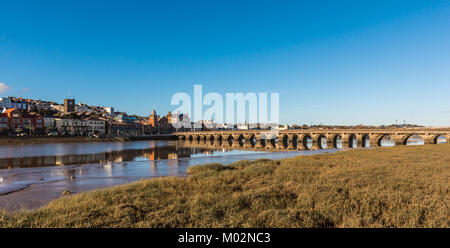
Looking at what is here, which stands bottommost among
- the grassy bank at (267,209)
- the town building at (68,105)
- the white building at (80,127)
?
the grassy bank at (267,209)

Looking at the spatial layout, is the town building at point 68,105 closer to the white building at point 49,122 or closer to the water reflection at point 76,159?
the white building at point 49,122

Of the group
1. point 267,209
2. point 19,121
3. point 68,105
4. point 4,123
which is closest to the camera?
point 267,209

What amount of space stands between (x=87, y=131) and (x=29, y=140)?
3753 cm

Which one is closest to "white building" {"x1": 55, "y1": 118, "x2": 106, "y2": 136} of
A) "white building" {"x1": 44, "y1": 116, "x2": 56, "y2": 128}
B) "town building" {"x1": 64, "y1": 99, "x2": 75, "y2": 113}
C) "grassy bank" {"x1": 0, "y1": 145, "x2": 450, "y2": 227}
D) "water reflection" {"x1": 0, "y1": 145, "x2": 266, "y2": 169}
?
"white building" {"x1": 44, "y1": 116, "x2": 56, "y2": 128}

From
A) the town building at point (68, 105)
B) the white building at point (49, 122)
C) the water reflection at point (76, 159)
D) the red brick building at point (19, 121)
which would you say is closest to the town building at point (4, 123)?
the red brick building at point (19, 121)

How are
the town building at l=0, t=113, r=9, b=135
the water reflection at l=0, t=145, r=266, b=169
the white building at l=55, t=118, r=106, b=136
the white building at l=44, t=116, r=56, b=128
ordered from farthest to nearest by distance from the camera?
the white building at l=55, t=118, r=106, b=136
the white building at l=44, t=116, r=56, b=128
the town building at l=0, t=113, r=9, b=135
the water reflection at l=0, t=145, r=266, b=169

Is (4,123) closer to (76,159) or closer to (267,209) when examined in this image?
(76,159)

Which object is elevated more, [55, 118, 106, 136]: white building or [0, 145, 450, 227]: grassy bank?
[55, 118, 106, 136]: white building

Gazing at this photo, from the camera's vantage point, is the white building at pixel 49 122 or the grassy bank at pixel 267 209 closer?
the grassy bank at pixel 267 209

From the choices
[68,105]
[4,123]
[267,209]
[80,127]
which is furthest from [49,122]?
[267,209]

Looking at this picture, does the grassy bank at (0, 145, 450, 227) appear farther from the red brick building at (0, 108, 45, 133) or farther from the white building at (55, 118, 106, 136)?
the white building at (55, 118, 106, 136)
